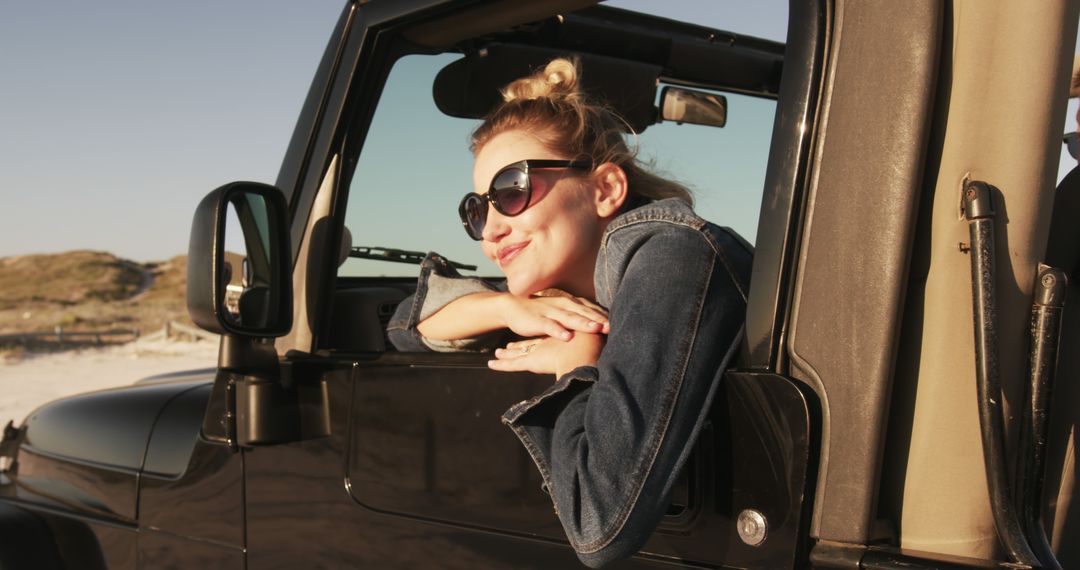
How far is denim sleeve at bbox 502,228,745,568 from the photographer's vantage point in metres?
1.25

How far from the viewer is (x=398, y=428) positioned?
171 cm

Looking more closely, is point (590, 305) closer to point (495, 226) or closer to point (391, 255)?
point (495, 226)

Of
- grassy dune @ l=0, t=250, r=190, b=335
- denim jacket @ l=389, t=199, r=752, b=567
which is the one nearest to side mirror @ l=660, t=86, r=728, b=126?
denim jacket @ l=389, t=199, r=752, b=567

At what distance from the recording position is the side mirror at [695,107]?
2.37 m

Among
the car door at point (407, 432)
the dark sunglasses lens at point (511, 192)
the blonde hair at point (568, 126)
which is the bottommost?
the car door at point (407, 432)

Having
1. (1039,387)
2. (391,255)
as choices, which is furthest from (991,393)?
(391,255)

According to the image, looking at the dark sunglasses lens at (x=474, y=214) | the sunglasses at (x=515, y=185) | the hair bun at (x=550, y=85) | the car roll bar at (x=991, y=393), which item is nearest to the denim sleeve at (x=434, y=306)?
the dark sunglasses lens at (x=474, y=214)

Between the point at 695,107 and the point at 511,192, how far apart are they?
0.86m

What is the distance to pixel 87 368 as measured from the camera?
1764 centimetres

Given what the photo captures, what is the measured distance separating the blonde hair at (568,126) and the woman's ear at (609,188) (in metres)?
0.03

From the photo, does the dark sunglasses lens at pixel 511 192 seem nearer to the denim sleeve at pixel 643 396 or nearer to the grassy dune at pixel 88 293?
the denim sleeve at pixel 643 396

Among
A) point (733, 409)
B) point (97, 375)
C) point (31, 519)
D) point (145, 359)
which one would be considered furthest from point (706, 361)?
point (145, 359)

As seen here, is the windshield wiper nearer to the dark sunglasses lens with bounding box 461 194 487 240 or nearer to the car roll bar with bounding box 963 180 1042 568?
the dark sunglasses lens with bounding box 461 194 487 240

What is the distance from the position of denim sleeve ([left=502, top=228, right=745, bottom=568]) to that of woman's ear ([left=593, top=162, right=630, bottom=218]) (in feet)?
1.22
